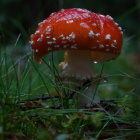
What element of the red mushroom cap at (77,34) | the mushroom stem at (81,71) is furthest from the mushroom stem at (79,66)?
the red mushroom cap at (77,34)

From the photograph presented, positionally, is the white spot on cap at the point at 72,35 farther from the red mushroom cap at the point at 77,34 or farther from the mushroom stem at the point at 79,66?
the mushroom stem at the point at 79,66

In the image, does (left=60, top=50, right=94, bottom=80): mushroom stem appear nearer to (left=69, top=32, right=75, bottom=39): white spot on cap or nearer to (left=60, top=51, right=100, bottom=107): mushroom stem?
(left=60, top=51, right=100, bottom=107): mushroom stem

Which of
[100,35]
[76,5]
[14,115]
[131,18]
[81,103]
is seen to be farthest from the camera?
[131,18]

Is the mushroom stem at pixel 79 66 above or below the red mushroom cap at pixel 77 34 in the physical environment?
below

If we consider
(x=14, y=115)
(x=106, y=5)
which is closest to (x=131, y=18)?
(x=106, y=5)

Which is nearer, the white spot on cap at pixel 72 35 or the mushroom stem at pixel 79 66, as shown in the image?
the white spot on cap at pixel 72 35

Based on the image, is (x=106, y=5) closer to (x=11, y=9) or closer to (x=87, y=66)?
(x=11, y=9)

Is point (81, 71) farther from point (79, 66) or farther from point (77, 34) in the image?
point (77, 34)
